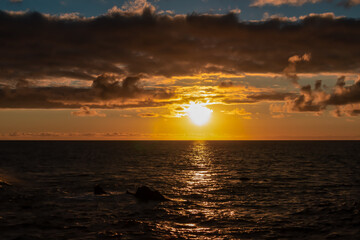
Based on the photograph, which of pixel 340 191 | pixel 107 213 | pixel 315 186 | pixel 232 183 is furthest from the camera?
pixel 232 183

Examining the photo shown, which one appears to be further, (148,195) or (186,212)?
(148,195)

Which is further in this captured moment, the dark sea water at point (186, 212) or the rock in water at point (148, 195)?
the rock in water at point (148, 195)

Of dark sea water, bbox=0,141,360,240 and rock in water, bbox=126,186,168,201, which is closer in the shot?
dark sea water, bbox=0,141,360,240

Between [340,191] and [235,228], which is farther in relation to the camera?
[340,191]

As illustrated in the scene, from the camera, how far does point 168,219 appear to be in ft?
87.1

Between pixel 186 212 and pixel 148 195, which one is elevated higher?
pixel 148 195

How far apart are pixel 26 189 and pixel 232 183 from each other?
2845 centimetres

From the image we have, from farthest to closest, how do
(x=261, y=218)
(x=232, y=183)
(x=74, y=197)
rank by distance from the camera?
1. (x=232, y=183)
2. (x=74, y=197)
3. (x=261, y=218)

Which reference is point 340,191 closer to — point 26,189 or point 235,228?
point 235,228

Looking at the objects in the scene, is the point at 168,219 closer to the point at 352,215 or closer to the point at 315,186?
the point at 352,215

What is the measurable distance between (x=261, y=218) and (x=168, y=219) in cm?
776

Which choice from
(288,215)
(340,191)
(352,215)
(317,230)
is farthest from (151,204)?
(340,191)

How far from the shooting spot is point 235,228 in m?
23.6

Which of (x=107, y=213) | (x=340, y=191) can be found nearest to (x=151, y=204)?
(x=107, y=213)
